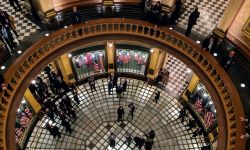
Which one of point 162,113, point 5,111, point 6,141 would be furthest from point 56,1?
point 162,113

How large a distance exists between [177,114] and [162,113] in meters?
0.96

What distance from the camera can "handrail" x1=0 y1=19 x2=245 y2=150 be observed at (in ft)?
44.1

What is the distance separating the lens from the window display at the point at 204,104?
17.2 m

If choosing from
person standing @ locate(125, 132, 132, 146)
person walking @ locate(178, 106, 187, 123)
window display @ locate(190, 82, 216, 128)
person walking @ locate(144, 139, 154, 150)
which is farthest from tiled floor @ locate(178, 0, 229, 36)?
person standing @ locate(125, 132, 132, 146)

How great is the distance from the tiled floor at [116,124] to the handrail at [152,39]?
4.11m

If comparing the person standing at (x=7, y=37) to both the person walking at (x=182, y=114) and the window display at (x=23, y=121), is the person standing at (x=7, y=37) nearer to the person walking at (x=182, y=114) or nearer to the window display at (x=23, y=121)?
the window display at (x=23, y=121)

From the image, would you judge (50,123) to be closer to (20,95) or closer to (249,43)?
(20,95)

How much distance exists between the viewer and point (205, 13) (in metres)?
18.4

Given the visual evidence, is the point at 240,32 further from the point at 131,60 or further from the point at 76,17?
the point at 76,17

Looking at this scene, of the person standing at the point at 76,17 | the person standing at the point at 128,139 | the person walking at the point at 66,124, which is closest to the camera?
the person standing at the point at 76,17

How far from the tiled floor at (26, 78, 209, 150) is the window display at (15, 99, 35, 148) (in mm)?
566

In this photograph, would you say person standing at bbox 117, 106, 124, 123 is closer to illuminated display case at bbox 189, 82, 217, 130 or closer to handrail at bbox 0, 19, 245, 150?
handrail at bbox 0, 19, 245, 150

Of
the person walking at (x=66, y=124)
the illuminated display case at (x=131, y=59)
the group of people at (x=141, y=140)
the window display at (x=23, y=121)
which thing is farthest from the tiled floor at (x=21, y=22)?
the group of people at (x=141, y=140)

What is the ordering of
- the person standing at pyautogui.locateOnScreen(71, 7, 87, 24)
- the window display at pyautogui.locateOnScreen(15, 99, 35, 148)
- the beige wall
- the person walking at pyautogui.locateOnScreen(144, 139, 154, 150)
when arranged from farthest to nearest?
the window display at pyautogui.locateOnScreen(15, 99, 35, 148), the person walking at pyautogui.locateOnScreen(144, 139, 154, 150), the person standing at pyautogui.locateOnScreen(71, 7, 87, 24), the beige wall
